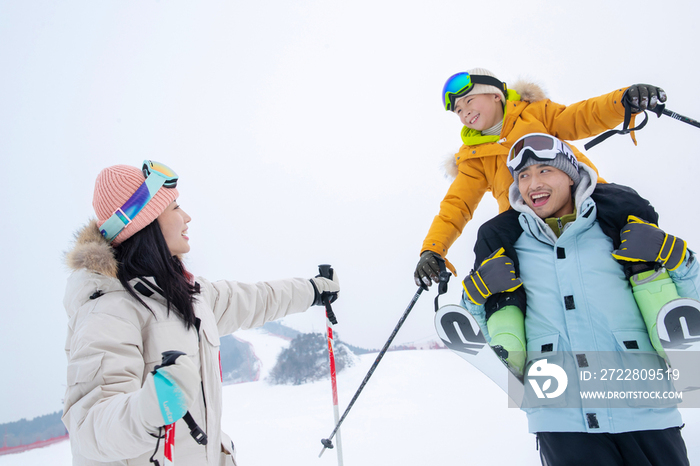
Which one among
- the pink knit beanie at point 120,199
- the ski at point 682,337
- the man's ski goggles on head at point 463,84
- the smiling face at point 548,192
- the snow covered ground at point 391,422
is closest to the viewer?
Answer: the ski at point 682,337

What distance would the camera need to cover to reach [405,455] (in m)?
2.53

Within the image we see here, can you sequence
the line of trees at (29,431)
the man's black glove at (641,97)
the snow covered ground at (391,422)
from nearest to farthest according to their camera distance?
the man's black glove at (641,97) → the snow covered ground at (391,422) → the line of trees at (29,431)

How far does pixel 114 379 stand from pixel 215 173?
1059 cm

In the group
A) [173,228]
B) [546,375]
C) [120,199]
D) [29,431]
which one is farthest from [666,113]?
[29,431]

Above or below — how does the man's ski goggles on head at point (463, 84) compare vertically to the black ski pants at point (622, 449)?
above

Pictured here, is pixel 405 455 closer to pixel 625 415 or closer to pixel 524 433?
pixel 524 433

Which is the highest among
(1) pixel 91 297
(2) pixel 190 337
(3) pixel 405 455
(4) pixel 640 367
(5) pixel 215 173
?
(5) pixel 215 173

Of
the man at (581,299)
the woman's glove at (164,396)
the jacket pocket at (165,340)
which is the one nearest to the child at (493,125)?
the man at (581,299)

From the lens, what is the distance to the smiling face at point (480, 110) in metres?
2.04

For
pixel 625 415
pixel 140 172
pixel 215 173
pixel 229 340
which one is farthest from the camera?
pixel 215 173

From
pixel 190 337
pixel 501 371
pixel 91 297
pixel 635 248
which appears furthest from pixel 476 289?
pixel 91 297

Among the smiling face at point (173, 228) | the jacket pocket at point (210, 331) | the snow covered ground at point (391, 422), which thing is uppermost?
the smiling face at point (173, 228)

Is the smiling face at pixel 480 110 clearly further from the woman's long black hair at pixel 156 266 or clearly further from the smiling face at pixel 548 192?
the woman's long black hair at pixel 156 266

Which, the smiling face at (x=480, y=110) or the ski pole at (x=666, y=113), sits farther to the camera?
the smiling face at (x=480, y=110)
